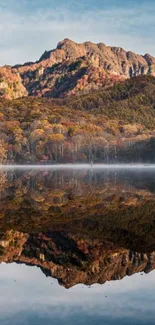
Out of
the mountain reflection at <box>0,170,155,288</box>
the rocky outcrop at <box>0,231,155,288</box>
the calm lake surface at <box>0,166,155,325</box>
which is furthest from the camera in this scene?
the mountain reflection at <box>0,170,155,288</box>

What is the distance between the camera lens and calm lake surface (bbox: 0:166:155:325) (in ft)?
36.3

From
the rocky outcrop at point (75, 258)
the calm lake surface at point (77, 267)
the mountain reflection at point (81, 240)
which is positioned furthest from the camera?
the mountain reflection at point (81, 240)

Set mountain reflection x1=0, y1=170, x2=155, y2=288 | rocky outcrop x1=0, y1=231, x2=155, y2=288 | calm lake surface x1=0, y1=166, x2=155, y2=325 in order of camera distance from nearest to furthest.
Result: calm lake surface x1=0, y1=166, x2=155, y2=325 → rocky outcrop x1=0, y1=231, x2=155, y2=288 → mountain reflection x1=0, y1=170, x2=155, y2=288

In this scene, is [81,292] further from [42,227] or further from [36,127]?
[36,127]

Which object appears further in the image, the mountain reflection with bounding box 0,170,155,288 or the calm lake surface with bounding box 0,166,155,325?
the mountain reflection with bounding box 0,170,155,288

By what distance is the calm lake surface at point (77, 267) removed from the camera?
11.1 m

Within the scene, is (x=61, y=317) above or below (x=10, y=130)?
below

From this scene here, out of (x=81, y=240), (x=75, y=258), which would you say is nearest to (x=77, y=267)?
(x=75, y=258)

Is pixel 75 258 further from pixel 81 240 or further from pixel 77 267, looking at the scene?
pixel 81 240

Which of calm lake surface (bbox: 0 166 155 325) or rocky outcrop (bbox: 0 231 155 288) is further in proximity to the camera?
rocky outcrop (bbox: 0 231 155 288)

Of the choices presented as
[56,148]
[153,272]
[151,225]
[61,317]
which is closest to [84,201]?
[151,225]

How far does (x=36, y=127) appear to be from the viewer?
19212 cm

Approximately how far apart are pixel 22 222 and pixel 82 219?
313 cm

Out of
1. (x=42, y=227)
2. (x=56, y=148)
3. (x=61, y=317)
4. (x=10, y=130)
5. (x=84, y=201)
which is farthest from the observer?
(x=10, y=130)
